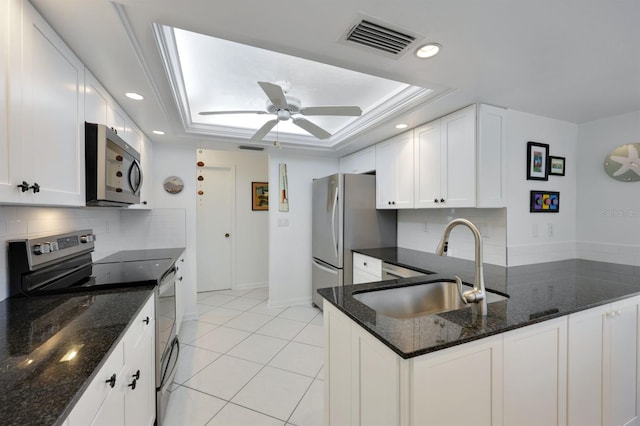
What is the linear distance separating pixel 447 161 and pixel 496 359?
1704 millimetres

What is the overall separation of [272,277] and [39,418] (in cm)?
324

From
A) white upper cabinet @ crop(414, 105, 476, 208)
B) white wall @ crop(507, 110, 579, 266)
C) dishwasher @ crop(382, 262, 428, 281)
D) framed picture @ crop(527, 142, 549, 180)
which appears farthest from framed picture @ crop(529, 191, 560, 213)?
dishwasher @ crop(382, 262, 428, 281)

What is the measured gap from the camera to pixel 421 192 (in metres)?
2.66

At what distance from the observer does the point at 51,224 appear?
1.72 metres

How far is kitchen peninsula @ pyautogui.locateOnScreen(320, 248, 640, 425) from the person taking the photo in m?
0.96

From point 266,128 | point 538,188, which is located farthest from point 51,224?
point 538,188

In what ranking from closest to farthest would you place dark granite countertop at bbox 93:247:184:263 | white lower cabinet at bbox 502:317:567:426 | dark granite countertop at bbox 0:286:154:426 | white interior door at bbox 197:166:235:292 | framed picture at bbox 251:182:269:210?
dark granite countertop at bbox 0:286:154:426 < white lower cabinet at bbox 502:317:567:426 < dark granite countertop at bbox 93:247:184:263 < white interior door at bbox 197:166:235:292 < framed picture at bbox 251:182:269:210

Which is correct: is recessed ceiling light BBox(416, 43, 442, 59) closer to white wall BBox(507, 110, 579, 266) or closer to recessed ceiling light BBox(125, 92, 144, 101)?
white wall BBox(507, 110, 579, 266)

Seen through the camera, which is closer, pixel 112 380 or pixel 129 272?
pixel 112 380

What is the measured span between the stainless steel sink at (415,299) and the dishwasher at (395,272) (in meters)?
0.40

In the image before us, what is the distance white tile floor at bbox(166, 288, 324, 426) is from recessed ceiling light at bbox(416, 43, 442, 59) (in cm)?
229

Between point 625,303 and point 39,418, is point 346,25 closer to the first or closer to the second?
point 39,418

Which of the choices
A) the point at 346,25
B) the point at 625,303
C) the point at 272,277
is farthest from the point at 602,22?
the point at 272,277

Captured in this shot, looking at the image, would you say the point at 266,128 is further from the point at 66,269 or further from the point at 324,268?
the point at 324,268
